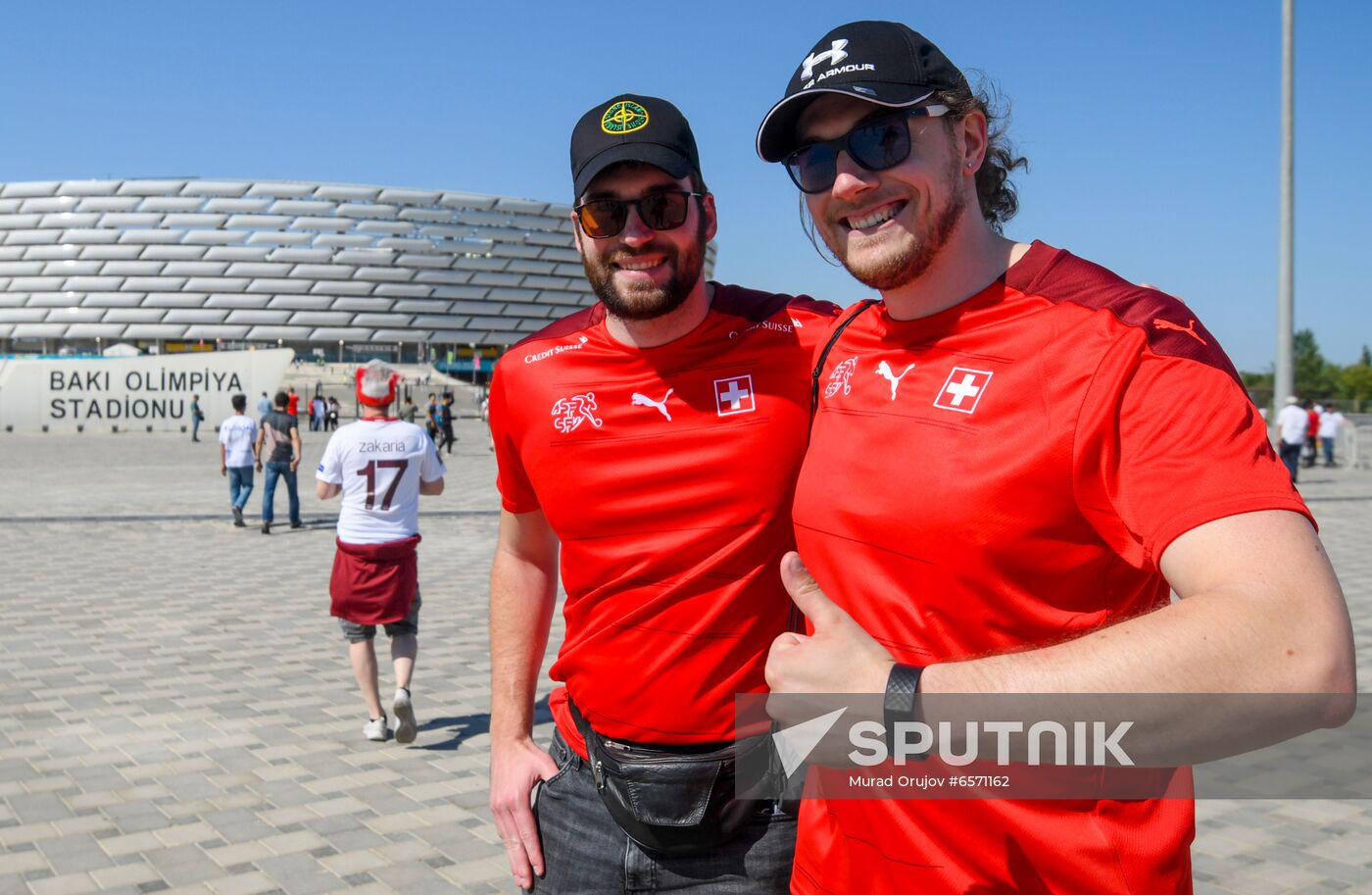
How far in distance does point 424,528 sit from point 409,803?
9683 millimetres

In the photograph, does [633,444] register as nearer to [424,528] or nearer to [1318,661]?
[1318,661]

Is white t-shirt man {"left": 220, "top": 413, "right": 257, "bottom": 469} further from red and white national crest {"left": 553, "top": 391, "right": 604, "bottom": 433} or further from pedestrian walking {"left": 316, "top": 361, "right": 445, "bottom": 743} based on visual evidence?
red and white national crest {"left": 553, "top": 391, "right": 604, "bottom": 433}

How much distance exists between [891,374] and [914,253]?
0.19m

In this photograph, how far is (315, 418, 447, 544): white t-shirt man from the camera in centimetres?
643

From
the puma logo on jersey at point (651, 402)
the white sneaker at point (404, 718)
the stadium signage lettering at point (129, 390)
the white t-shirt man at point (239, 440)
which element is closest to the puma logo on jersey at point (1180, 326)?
the puma logo on jersey at point (651, 402)

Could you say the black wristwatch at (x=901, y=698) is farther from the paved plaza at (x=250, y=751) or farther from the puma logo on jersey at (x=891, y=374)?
the paved plaza at (x=250, y=751)

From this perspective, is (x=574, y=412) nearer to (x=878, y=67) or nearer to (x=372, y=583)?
(x=878, y=67)

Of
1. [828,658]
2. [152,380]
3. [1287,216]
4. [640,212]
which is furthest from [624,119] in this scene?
[152,380]

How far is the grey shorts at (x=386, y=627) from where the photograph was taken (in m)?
6.23

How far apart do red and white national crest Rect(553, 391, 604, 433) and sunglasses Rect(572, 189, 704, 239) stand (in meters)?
0.35

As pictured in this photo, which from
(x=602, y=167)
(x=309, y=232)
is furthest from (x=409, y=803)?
(x=309, y=232)

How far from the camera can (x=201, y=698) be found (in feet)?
21.7

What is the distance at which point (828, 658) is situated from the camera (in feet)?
4.32

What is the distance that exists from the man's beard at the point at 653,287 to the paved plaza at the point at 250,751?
2566mm
